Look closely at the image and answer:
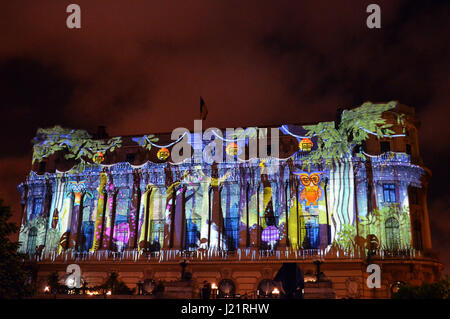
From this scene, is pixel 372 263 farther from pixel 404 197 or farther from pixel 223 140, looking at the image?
pixel 223 140

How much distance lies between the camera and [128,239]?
175 ft

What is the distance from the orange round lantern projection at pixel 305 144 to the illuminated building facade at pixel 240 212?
0.49 feet

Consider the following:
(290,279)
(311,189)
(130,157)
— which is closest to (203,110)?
(130,157)

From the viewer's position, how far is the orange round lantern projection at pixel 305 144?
170 feet

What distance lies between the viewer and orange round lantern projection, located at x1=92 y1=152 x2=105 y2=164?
188 feet

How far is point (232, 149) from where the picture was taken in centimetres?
5344

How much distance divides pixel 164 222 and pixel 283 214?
1305 cm

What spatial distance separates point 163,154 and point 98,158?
8038mm

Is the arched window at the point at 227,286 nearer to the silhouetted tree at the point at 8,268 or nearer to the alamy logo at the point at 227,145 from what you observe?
the alamy logo at the point at 227,145

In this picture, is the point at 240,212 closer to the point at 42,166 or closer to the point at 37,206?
the point at 37,206

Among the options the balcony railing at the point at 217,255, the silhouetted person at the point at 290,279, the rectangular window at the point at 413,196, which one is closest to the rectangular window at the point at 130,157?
the balcony railing at the point at 217,255
